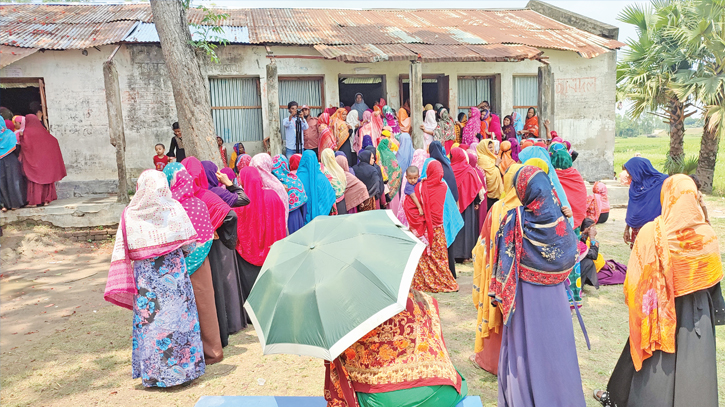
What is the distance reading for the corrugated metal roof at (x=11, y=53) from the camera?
29.4ft

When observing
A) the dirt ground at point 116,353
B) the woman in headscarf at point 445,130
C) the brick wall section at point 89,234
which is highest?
the woman in headscarf at point 445,130

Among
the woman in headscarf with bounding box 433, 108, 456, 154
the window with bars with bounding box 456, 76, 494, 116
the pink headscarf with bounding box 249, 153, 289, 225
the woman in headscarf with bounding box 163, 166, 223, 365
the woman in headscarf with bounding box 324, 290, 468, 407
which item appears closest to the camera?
the woman in headscarf with bounding box 324, 290, 468, 407

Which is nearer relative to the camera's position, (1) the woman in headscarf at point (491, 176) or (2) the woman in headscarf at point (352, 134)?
(1) the woman in headscarf at point (491, 176)

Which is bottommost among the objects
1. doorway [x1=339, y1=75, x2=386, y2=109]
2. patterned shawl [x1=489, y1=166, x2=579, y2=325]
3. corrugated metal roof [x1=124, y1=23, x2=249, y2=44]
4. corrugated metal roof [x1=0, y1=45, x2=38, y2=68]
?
patterned shawl [x1=489, y1=166, x2=579, y2=325]

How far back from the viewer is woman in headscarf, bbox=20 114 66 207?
29.3ft

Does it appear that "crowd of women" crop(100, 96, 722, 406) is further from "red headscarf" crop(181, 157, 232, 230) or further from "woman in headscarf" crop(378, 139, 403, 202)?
"woman in headscarf" crop(378, 139, 403, 202)

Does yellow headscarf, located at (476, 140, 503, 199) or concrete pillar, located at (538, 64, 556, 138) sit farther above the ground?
concrete pillar, located at (538, 64, 556, 138)

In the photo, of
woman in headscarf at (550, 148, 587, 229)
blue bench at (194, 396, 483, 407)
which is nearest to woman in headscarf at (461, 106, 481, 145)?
woman in headscarf at (550, 148, 587, 229)

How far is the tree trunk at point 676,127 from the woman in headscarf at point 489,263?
38.3 ft

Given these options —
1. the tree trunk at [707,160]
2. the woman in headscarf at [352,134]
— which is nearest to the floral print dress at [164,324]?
the woman in headscarf at [352,134]

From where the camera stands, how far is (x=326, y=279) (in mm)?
2012

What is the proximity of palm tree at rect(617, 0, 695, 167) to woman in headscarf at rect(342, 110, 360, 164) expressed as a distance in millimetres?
7353

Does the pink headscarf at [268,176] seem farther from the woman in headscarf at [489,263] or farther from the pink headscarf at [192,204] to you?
the woman in headscarf at [489,263]

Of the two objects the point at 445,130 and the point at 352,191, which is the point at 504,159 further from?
the point at 445,130
